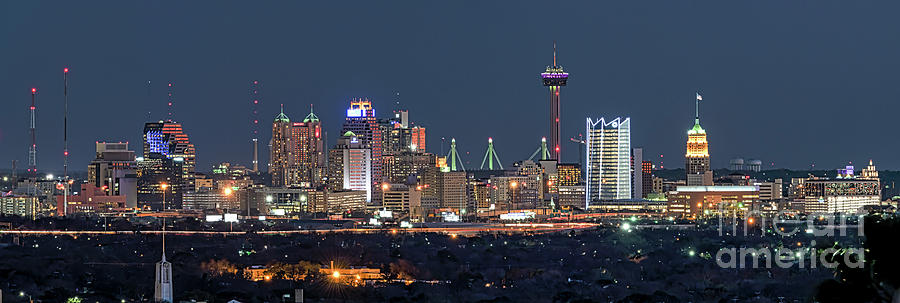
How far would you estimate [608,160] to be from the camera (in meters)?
192

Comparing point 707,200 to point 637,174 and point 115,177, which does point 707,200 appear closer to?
point 637,174

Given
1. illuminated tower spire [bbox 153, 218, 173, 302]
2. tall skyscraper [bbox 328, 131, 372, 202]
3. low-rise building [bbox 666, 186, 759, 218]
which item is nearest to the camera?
illuminated tower spire [bbox 153, 218, 173, 302]

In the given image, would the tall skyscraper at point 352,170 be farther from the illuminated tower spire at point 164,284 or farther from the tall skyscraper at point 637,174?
the illuminated tower spire at point 164,284

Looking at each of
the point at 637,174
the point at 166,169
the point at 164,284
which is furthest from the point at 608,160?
the point at 164,284

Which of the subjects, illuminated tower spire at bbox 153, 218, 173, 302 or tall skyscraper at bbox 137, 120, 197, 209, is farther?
tall skyscraper at bbox 137, 120, 197, 209

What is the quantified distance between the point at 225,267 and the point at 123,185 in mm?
117949

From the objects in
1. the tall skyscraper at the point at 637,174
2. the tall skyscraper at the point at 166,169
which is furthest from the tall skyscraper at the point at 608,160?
the tall skyscraper at the point at 166,169

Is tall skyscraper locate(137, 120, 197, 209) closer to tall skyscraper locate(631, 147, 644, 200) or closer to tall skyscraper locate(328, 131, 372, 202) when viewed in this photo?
tall skyscraper locate(328, 131, 372, 202)

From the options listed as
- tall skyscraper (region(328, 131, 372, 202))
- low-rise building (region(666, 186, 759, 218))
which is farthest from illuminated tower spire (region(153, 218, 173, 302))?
tall skyscraper (region(328, 131, 372, 202))

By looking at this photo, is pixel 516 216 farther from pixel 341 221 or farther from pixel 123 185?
pixel 123 185

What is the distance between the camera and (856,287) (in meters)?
15.3

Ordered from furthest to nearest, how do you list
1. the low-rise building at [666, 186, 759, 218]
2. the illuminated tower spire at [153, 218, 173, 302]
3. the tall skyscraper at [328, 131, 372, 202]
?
the tall skyscraper at [328, 131, 372, 202]
the low-rise building at [666, 186, 759, 218]
the illuminated tower spire at [153, 218, 173, 302]

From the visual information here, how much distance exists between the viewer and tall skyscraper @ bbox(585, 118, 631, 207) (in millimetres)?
189875

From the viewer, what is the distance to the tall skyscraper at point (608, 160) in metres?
190
